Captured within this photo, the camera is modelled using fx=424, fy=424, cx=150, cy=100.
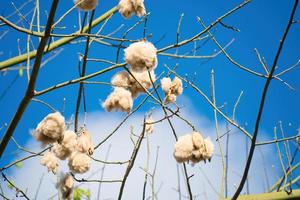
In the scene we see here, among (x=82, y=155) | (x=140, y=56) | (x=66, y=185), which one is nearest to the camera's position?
(x=140, y=56)

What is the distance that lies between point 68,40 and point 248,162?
1.70 meters

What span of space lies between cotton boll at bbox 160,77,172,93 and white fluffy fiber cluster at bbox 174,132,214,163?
759 millimetres

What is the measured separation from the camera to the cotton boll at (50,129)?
174 centimetres

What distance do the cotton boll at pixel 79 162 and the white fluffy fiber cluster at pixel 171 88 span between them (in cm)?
76

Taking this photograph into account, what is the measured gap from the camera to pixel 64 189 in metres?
2.01

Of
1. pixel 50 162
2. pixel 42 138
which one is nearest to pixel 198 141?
pixel 42 138

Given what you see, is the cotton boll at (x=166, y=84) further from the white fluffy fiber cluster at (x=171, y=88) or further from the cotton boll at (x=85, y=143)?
the cotton boll at (x=85, y=143)

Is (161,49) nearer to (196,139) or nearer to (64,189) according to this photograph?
(196,139)

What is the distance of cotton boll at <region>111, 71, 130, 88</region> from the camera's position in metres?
1.89

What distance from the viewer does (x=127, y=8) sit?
2039 millimetres

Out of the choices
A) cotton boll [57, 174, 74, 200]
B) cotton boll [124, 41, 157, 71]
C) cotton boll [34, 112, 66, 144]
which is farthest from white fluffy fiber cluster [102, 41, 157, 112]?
cotton boll [57, 174, 74, 200]

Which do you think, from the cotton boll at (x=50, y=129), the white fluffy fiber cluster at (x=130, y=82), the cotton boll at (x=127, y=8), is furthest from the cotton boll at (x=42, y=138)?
the cotton boll at (x=127, y=8)

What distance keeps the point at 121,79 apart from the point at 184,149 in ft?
1.43

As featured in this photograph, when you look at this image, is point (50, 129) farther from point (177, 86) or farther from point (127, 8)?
point (177, 86)
